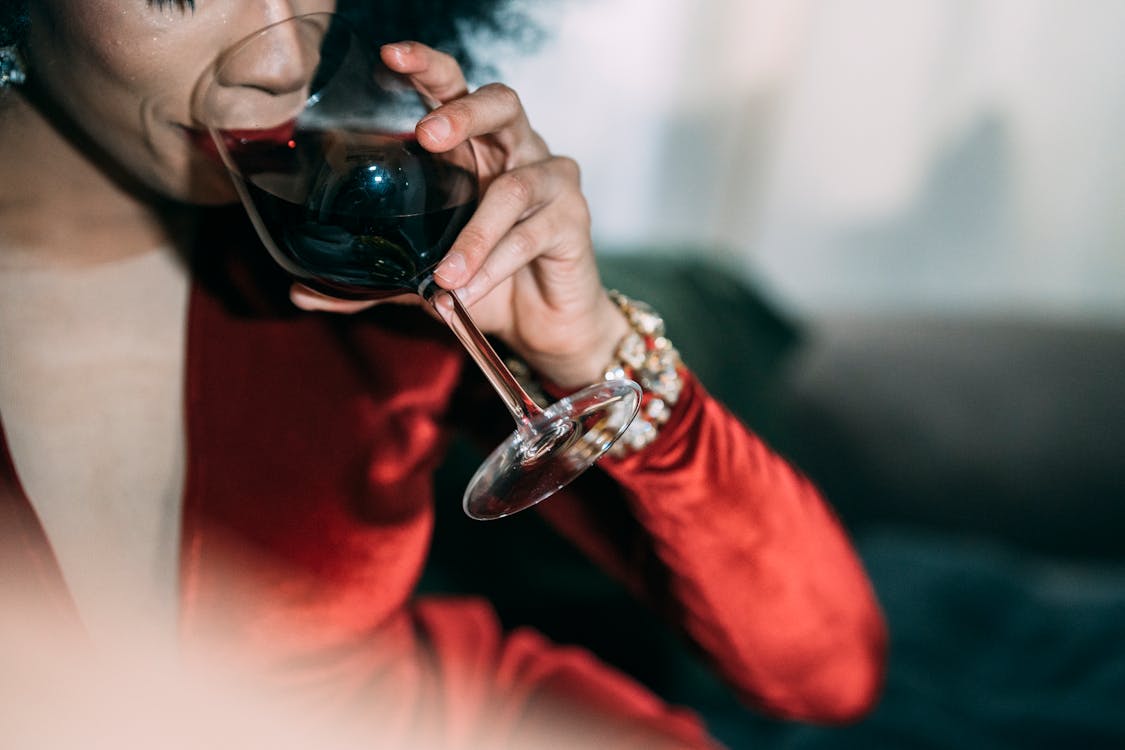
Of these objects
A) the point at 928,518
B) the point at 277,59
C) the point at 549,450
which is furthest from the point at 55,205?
the point at 928,518

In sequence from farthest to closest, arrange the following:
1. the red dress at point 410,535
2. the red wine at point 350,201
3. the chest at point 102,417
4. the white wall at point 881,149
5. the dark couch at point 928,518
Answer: the white wall at point 881,149 → the dark couch at point 928,518 → the red dress at point 410,535 → the chest at point 102,417 → the red wine at point 350,201

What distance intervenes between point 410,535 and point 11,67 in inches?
15.5

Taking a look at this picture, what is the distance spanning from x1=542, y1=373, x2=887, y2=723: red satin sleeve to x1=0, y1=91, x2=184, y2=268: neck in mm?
332

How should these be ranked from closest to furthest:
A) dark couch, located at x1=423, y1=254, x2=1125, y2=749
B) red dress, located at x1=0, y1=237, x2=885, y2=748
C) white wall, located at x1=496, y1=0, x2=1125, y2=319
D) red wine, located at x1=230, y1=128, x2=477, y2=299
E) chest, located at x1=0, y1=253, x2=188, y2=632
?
red wine, located at x1=230, y1=128, x2=477, y2=299 < chest, located at x1=0, y1=253, x2=188, y2=632 < red dress, located at x1=0, y1=237, x2=885, y2=748 < dark couch, located at x1=423, y1=254, x2=1125, y2=749 < white wall, located at x1=496, y1=0, x2=1125, y2=319

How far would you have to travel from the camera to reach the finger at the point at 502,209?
44 centimetres

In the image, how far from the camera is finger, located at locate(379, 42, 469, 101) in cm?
47

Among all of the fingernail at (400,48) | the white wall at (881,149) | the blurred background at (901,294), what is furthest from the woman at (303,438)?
the white wall at (881,149)

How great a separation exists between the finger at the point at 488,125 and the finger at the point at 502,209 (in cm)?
1

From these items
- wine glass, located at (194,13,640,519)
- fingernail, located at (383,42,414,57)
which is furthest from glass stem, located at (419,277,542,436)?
fingernail, located at (383,42,414,57)


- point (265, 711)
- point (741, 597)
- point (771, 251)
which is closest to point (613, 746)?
point (741, 597)

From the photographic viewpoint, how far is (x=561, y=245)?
0.56 metres

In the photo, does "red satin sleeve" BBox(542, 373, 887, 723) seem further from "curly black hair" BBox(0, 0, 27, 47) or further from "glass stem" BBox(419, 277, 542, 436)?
"curly black hair" BBox(0, 0, 27, 47)

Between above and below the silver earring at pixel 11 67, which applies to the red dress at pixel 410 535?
below

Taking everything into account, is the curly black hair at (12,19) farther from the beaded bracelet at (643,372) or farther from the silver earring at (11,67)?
the beaded bracelet at (643,372)
